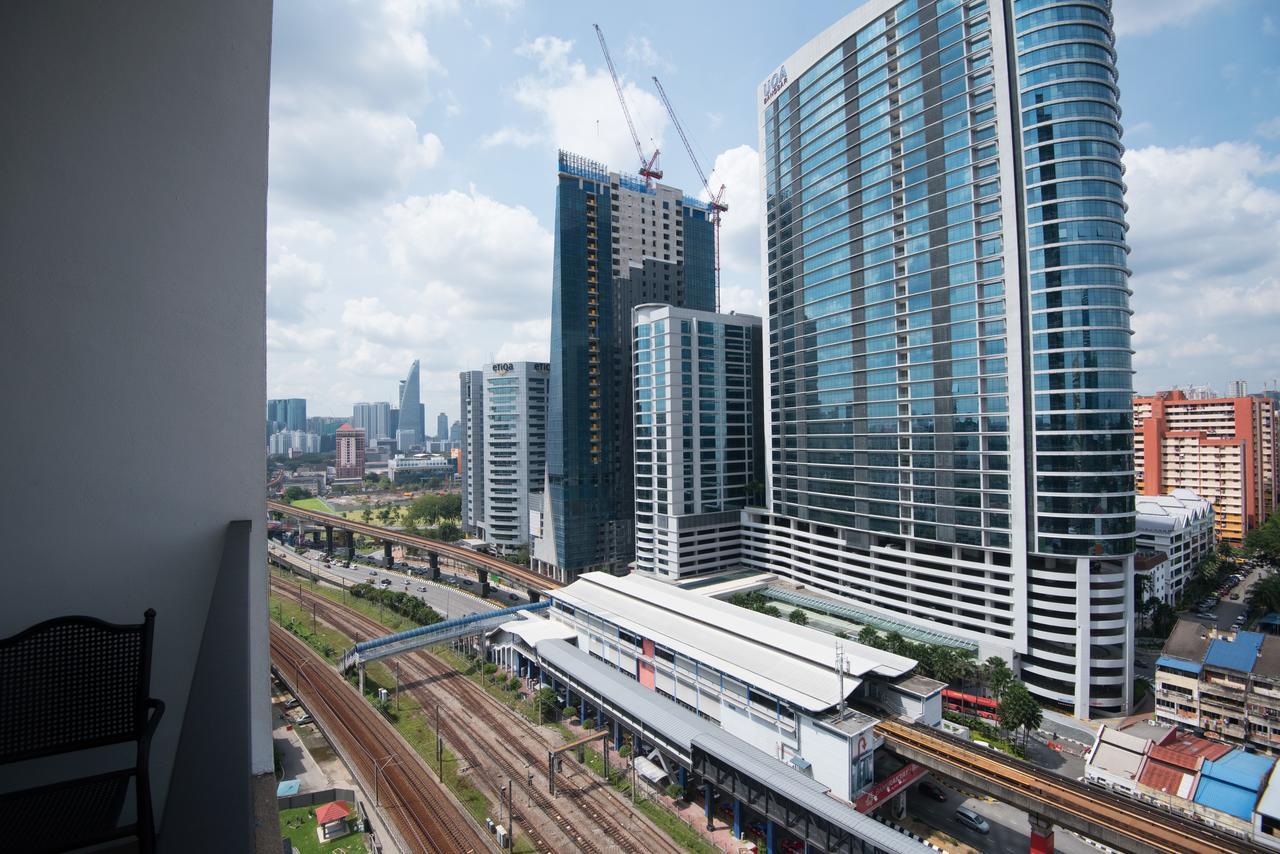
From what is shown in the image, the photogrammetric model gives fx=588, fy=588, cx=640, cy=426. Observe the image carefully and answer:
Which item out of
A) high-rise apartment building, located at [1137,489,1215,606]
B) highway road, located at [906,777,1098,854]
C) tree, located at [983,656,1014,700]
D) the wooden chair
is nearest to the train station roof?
highway road, located at [906,777,1098,854]

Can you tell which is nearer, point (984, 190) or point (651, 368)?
point (984, 190)

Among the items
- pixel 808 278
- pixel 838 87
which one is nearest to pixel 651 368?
pixel 808 278

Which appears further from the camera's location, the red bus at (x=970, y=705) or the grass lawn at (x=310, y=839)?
the red bus at (x=970, y=705)

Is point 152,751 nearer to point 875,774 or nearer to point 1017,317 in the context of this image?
point 875,774

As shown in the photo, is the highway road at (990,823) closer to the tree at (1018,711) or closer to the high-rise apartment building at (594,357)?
the tree at (1018,711)

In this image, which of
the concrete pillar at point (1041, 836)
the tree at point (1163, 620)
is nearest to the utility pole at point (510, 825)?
the concrete pillar at point (1041, 836)
